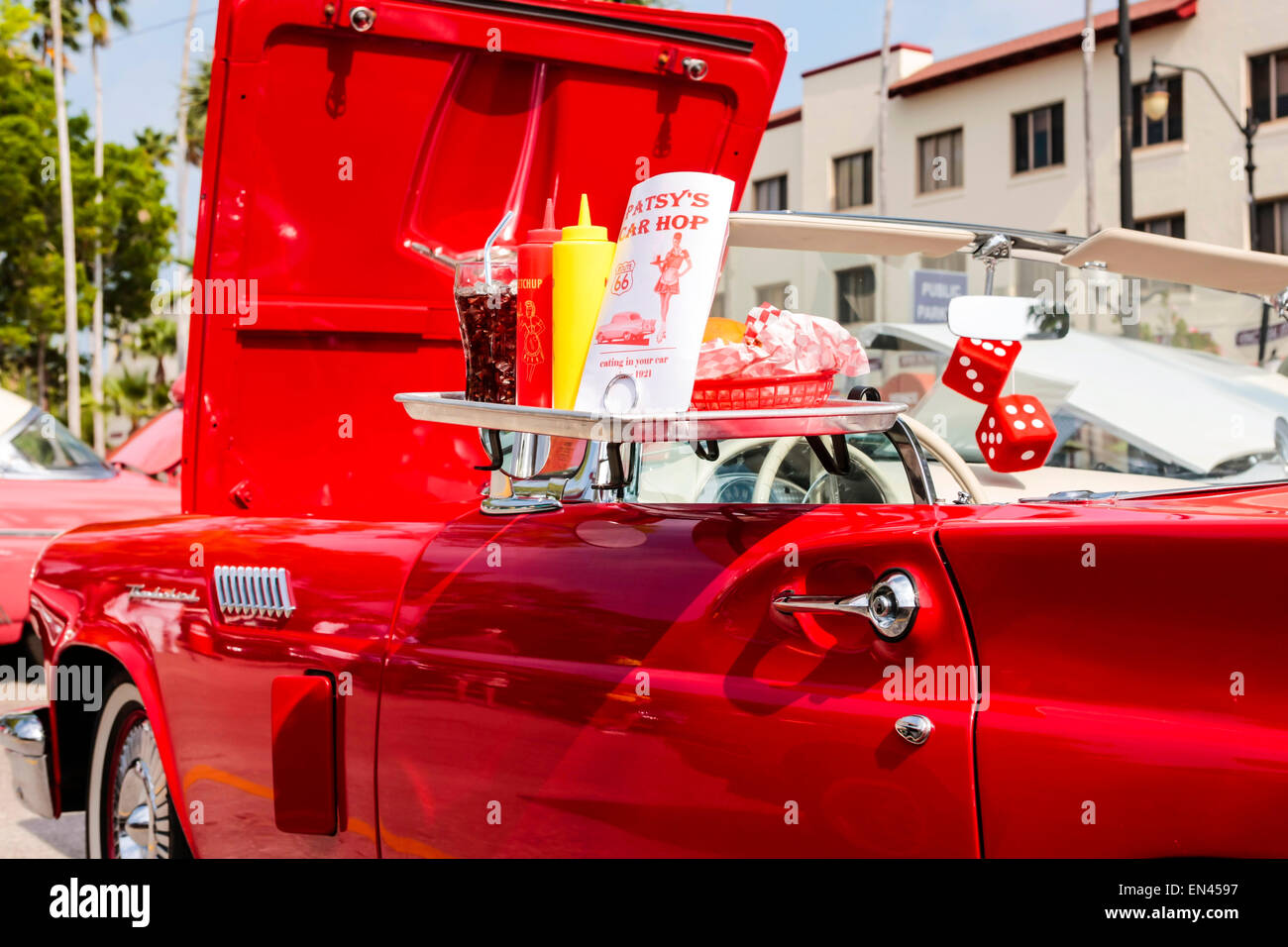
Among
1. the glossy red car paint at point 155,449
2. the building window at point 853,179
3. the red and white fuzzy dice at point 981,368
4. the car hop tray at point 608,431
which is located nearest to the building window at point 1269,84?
the building window at point 853,179

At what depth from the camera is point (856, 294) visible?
326cm

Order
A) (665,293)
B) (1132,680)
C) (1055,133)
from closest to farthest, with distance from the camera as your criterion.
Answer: (1132,680) < (665,293) < (1055,133)

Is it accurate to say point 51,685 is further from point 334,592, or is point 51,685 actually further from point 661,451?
point 661,451

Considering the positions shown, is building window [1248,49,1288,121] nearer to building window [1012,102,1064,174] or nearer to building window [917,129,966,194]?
building window [1012,102,1064,174]

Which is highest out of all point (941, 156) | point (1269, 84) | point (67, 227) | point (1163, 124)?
point (941, 156)

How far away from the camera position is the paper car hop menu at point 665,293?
5.82 ft

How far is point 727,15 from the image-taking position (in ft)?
11.3

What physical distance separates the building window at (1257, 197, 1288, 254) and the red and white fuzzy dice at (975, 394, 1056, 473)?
23.6m

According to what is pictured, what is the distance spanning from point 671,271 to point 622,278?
0.34 feet

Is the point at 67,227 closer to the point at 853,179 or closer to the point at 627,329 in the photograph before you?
the point at 853,179

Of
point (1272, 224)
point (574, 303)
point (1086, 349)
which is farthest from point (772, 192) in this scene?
point (574, 303)

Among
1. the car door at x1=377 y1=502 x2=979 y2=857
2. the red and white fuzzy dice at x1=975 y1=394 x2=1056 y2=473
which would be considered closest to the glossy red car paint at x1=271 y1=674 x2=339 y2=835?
the car door at x1=377 y1=502 x2=979 y2=857

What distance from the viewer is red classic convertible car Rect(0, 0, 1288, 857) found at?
149cm
